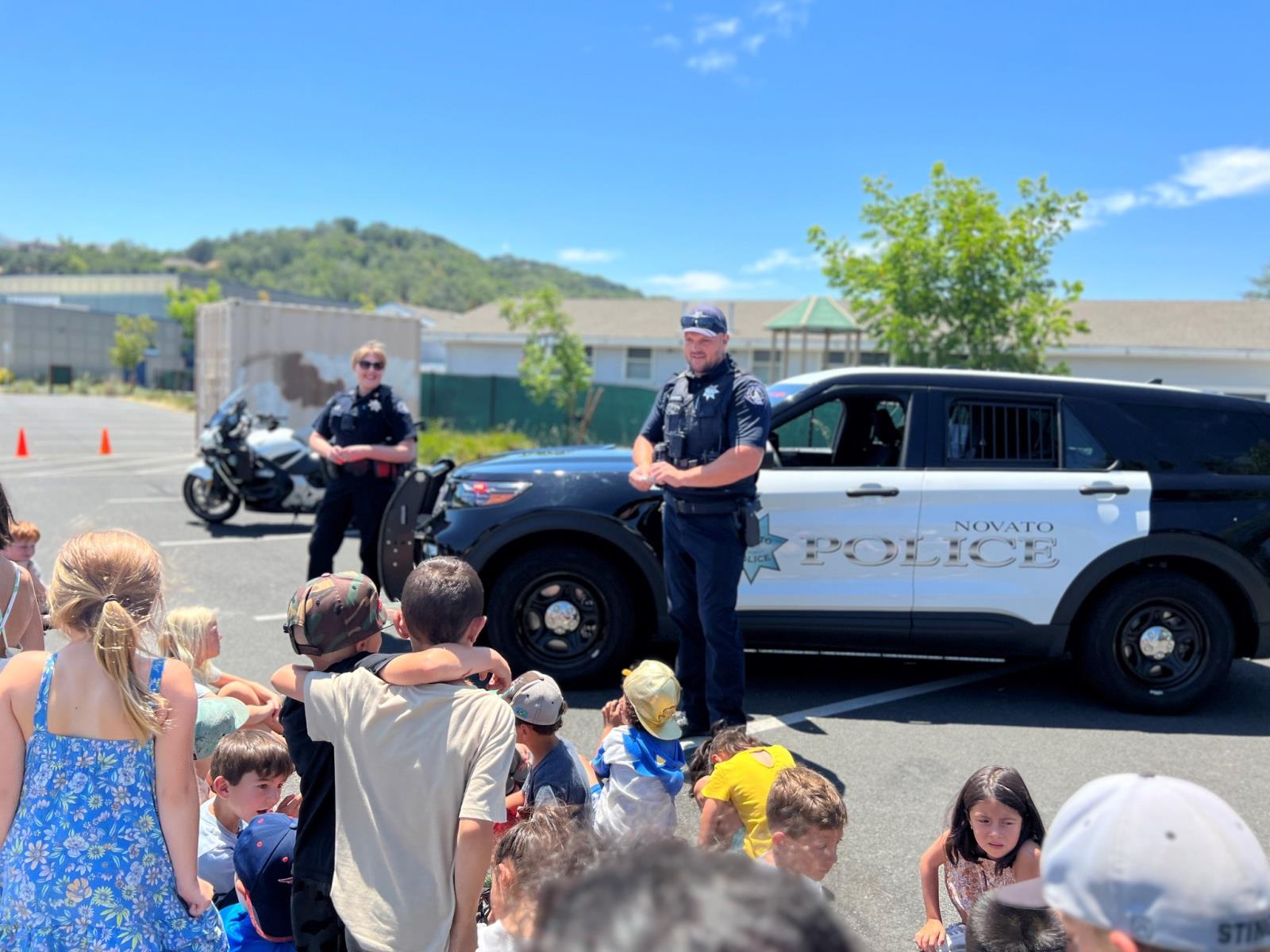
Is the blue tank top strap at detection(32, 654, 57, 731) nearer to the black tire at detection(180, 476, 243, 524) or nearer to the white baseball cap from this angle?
the white baseball cap

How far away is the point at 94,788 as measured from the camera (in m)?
2.22

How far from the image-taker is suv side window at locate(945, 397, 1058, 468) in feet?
18.0

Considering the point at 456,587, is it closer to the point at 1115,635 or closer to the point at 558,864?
the point at 558,864

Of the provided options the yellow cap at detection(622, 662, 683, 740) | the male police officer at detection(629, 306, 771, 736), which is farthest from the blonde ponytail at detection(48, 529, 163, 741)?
the male police officer at detection(629, 306, 771, 736)

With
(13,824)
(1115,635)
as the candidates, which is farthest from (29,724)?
(1115,635)

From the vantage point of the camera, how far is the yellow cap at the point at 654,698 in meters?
3.30

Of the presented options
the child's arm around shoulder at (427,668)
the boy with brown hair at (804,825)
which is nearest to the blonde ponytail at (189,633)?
the child's arm around shoulder at (427,668)

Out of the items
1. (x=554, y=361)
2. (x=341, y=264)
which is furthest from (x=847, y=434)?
(x=341, y=264)

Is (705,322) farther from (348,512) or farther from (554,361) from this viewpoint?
(554,361)

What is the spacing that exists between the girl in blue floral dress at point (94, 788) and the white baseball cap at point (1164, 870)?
1873 millimetres

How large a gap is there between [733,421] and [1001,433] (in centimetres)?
178

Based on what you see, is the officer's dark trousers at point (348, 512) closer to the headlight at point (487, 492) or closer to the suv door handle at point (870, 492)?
the headlight at point (487, 492)

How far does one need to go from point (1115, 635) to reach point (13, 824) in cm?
507

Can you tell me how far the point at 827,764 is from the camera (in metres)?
4.64
